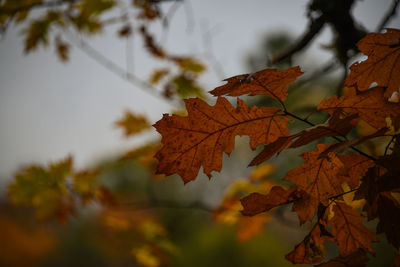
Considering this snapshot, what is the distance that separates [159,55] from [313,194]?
1918mm

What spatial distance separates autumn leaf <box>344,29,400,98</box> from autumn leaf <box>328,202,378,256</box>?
0.26m

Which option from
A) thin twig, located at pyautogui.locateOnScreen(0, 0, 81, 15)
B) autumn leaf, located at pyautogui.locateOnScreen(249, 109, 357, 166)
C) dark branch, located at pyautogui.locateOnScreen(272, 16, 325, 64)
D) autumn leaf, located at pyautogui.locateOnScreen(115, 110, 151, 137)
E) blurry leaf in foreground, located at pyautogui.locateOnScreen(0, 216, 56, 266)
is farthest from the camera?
blurry leaf in foreground, located at pyautogui.locateOnScreen(0, 216, 56, 266)

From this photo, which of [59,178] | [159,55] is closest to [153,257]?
[59,178]

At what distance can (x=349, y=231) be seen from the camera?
59 cm

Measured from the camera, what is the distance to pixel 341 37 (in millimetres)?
1104

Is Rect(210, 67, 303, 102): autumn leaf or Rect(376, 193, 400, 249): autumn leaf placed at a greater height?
Rect(210, 67, 303, 102): autumn leaf

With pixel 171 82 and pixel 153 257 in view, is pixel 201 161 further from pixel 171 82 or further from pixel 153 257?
pixel 153 257

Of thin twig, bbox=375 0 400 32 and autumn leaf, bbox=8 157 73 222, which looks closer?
thin twig, bbox=375 0 400 32

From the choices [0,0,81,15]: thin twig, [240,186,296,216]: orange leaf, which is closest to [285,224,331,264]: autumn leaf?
[240,186,296,216]: orange leaf

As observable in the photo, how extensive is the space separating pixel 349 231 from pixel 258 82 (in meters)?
0.40

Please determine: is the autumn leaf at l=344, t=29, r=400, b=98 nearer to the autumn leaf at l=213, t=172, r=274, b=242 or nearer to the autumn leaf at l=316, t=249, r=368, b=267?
the autumn leaf at l=316, t=249, r=368, b=267

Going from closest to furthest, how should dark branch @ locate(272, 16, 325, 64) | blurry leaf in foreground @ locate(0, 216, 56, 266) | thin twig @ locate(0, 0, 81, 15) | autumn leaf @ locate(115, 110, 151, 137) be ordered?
dark branch @ locate(272, 16, 325, 64) < thin twig @ locate(0, 0, 81, 15) < autumn leaf @ locate(115, 110, 151, 137) < blurry leaf in foreground @ locate(0, 216, 56, 266)

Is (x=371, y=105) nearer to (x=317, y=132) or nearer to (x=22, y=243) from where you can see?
(x=317, y=132)

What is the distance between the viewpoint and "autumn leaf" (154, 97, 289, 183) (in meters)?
0.54
